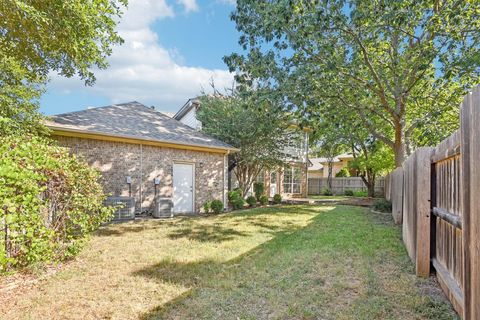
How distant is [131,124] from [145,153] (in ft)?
4.49

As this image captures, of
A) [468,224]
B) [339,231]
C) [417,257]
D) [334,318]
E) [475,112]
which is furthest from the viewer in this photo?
[339,231]

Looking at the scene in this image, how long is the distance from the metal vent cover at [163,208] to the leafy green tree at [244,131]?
192 inches

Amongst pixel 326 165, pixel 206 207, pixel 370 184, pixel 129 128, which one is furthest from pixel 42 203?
pixel 326 165

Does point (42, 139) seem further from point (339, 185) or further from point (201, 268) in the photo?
point (339, 185)

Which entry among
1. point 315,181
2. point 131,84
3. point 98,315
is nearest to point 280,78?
point 98,315

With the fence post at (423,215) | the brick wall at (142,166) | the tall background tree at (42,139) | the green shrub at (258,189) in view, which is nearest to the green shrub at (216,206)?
the brick wall at (142,166)

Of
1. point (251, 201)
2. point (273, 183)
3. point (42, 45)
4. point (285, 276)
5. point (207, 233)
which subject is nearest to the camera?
point (285, 276)

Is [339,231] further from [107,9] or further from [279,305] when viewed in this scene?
[107,9]

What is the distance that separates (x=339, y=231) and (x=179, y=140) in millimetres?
6577

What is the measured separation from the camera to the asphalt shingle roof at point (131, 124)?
926 cm

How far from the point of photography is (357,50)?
9328mm

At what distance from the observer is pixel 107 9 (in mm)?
6664

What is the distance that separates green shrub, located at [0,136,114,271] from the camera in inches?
136

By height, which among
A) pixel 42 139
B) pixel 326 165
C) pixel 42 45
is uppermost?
pixel 42 45
